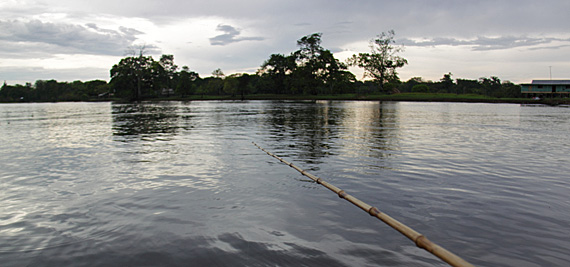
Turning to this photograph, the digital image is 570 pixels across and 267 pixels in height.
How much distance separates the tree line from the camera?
101 metres

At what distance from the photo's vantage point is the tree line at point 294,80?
101 m

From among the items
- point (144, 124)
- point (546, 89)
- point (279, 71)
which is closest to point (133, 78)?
point (279, 71)

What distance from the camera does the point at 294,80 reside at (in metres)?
111

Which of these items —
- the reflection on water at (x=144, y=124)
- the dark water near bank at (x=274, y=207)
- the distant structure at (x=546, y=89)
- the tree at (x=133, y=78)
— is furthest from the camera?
the tree at (x=133, y=78)

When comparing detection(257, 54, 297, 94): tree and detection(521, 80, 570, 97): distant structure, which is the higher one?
detection(257, 54, 297, 94): tree

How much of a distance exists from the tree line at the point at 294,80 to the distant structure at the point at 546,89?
7.80ft

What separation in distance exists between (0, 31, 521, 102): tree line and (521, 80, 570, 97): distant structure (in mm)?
2379

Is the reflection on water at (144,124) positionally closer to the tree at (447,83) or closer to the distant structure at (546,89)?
the distant structure at (546,89)

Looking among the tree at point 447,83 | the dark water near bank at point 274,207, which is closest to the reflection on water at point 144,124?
the dark water near bank at point 274,207

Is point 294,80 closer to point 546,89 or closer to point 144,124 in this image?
point 546,89

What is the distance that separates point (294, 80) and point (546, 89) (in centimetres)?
6825

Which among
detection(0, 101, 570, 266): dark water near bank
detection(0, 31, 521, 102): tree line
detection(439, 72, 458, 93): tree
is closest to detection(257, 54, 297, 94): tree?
detection(0, 31, 521, 102): tree line

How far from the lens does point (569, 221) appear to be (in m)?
5.49

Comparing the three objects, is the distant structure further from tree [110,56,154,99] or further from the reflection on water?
tree [110,56,154,99]
